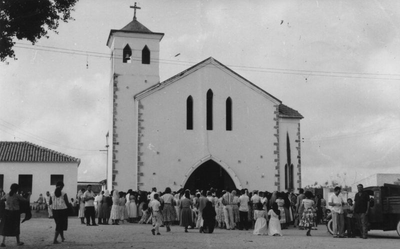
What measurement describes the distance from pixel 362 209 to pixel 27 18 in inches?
462

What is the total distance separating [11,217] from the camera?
15109mm

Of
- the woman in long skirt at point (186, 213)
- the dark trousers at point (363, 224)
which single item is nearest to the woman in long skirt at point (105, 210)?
the woman in long skirt at point (186, 213)

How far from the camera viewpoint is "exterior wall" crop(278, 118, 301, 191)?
118 feet

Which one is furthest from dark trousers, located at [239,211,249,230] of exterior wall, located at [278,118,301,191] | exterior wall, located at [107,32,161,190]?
exterior wall, located at [278,118,301,191]

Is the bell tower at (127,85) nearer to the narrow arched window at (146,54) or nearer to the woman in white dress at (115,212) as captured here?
the narrow arched window at (146,54)

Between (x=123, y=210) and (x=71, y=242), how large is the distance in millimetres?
10853

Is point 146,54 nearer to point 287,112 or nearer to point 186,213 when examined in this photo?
point 287,112

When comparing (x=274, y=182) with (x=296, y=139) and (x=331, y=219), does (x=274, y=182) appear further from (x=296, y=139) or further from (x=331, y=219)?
(x=331, y=219)

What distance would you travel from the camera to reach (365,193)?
19.0 m

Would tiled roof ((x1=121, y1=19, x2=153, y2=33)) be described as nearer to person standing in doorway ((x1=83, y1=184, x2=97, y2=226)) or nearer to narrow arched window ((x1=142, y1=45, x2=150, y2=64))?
narrow arched window ((x1=142, y1=45, x2=150, y2=64))

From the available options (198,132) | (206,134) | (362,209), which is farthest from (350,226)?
(198,132)

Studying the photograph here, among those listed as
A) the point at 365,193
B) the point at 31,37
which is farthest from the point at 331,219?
the point at 31,37

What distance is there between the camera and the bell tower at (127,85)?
33.8 metres

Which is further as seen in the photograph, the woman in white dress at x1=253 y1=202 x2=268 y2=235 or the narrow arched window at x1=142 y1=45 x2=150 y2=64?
the narrow arched window at x1=142 y1=45 x2=150 y2=64
